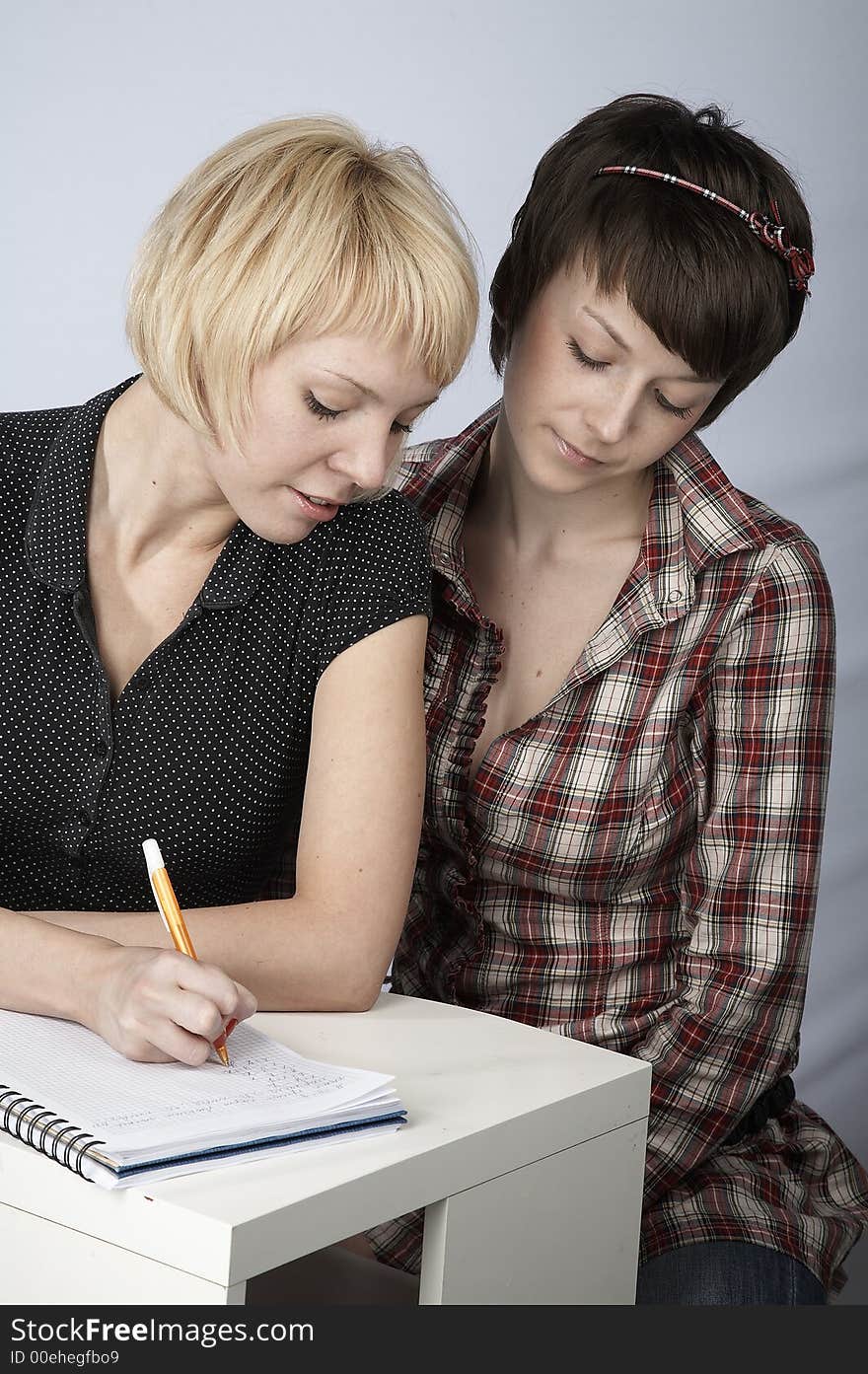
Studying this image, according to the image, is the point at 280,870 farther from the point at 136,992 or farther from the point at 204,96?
the point at 204,96

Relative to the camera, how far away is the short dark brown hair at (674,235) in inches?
53.9

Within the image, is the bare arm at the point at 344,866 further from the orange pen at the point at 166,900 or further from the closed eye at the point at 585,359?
the closed eye at the point at 585,359

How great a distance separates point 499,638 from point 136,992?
0.66 metres

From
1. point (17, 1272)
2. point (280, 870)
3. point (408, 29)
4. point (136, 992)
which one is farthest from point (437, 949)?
point (408, 29)

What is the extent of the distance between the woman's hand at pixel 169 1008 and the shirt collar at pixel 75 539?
0.41 m

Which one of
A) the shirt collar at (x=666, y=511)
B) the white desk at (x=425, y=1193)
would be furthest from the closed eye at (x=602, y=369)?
the white desk at (x=425, y=1193)

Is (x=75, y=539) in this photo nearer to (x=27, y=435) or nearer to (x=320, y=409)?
(x=27, y=435)

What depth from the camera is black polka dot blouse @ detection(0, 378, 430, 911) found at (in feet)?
4.29

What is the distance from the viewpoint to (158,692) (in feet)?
4.30

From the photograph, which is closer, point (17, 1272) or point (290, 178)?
point (17, 1272)

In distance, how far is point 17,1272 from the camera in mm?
867

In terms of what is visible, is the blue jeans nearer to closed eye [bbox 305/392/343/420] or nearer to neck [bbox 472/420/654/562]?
neck [bbox 472/420/654/562]

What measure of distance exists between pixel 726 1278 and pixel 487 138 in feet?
6.00

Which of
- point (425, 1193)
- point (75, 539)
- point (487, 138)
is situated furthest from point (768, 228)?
point (487, 138)
